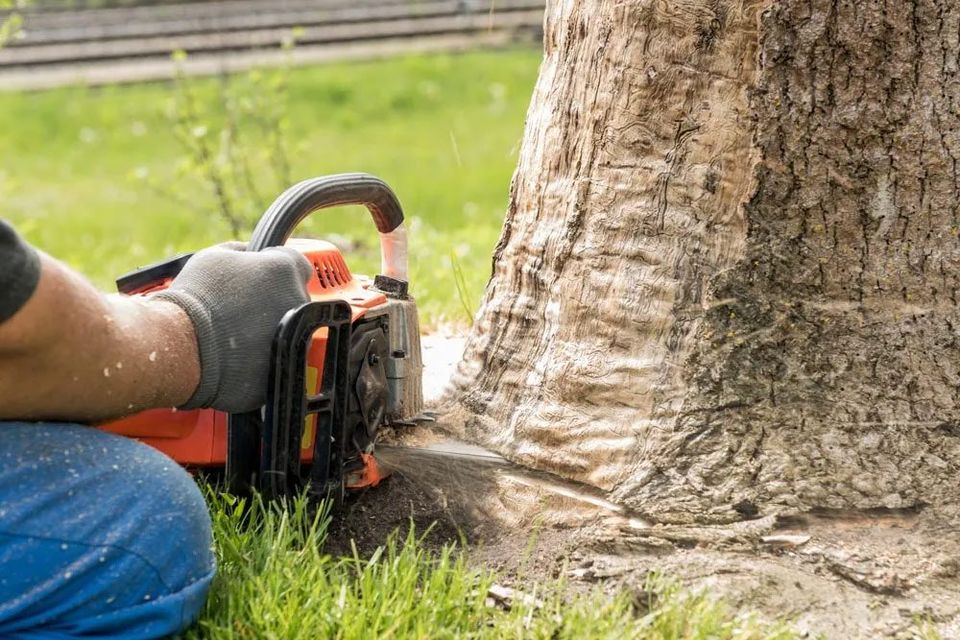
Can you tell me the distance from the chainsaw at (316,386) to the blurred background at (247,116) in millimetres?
2853

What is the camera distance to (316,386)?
227 centimetres

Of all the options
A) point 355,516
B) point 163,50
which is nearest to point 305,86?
point 163,50

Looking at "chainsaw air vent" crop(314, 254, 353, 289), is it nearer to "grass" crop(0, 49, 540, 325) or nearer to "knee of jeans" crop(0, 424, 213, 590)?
"knee of jeans" crop(0, 424, 213, 590)

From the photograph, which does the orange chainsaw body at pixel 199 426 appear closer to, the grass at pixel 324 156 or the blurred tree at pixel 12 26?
the grass at pixel 324 156

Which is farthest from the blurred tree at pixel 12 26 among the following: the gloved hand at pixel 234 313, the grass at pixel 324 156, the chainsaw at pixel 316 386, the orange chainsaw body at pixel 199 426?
the gloved hand at pixel 234 313

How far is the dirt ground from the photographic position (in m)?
2.13

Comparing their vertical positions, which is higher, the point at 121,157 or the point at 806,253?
→ the point at 806,253

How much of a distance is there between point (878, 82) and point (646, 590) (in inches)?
40.4

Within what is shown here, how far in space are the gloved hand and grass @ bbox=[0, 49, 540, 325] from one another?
294 centimetres

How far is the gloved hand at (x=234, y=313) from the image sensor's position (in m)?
2.04

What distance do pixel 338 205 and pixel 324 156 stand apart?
28.9ft

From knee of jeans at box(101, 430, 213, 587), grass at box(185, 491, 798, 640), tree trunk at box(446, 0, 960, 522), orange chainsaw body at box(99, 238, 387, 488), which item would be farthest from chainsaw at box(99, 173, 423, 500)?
tree trunk at box(446, 0, 960, 522)

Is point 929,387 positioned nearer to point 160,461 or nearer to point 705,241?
point 705,241

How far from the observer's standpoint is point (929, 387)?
88.8 inches
